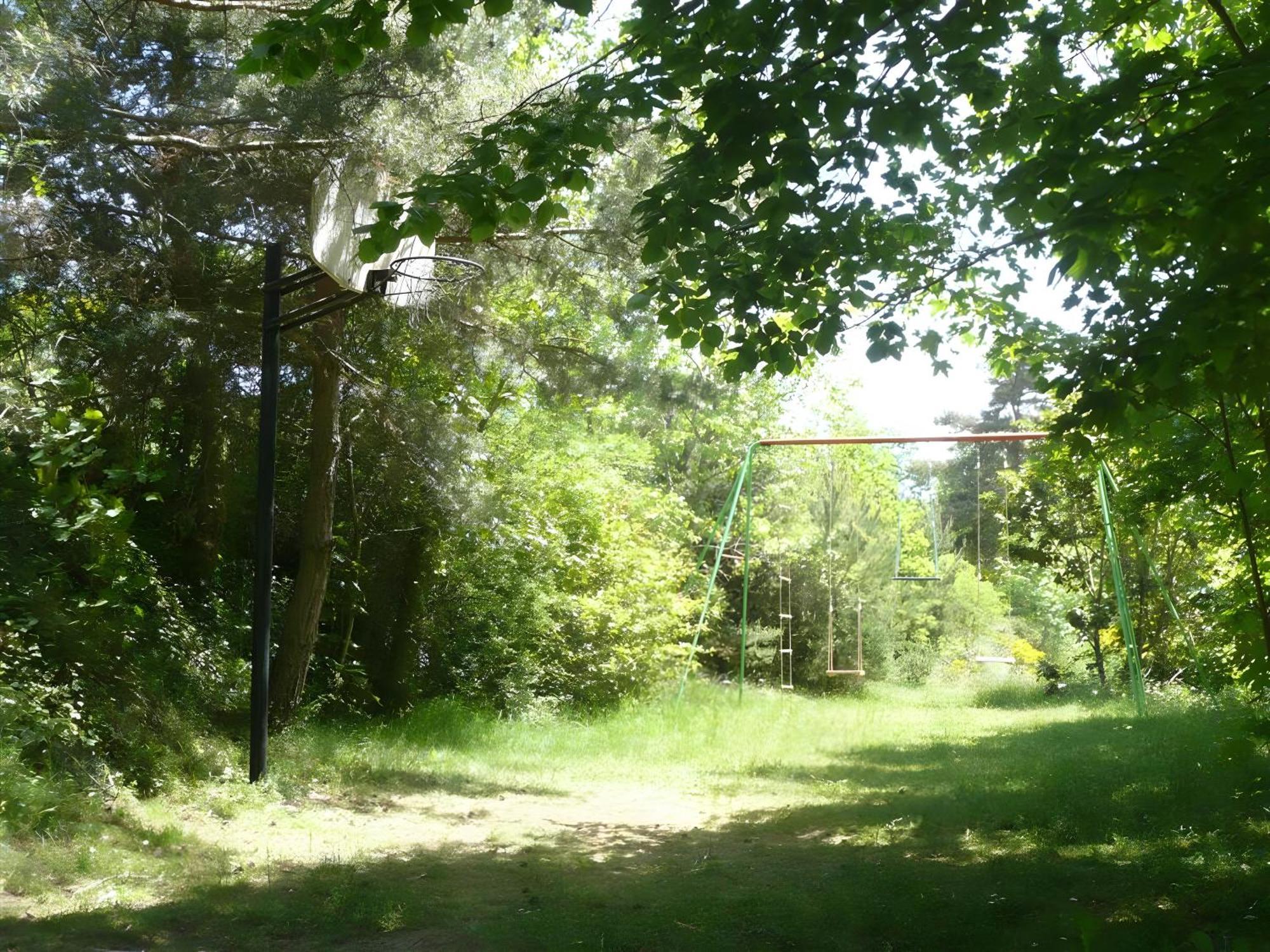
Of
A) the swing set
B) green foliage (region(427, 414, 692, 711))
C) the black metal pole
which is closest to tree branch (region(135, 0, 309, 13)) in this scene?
the black metal pole

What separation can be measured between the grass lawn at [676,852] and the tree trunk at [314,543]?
1.66 ft

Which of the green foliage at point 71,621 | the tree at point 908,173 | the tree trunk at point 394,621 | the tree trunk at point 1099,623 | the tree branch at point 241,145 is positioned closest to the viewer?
the tree at point 908,173

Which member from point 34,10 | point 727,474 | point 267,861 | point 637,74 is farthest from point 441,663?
point 727,474

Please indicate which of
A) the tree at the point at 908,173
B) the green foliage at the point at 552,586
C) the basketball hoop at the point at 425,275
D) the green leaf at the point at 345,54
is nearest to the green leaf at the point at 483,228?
the tree at the point at 908,173

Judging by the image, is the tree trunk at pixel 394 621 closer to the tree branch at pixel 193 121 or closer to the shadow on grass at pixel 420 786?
the shadow on grass at pixel 420 786

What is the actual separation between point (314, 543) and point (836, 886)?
17.2ft

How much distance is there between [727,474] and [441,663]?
1124 centimetres

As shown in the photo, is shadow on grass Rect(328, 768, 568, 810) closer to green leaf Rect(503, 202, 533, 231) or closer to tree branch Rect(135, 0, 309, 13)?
green leaf Rect(503, 202, 533, 231)

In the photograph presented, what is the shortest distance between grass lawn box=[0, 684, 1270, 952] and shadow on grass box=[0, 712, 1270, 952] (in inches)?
0.8

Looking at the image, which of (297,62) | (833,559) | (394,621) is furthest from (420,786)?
(833,559)

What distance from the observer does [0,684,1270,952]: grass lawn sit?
4.48 metres

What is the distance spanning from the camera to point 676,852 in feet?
20.6

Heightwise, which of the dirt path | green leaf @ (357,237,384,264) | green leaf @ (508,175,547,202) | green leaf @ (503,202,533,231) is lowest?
the dirt path

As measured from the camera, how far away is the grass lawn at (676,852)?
14.7 ft
